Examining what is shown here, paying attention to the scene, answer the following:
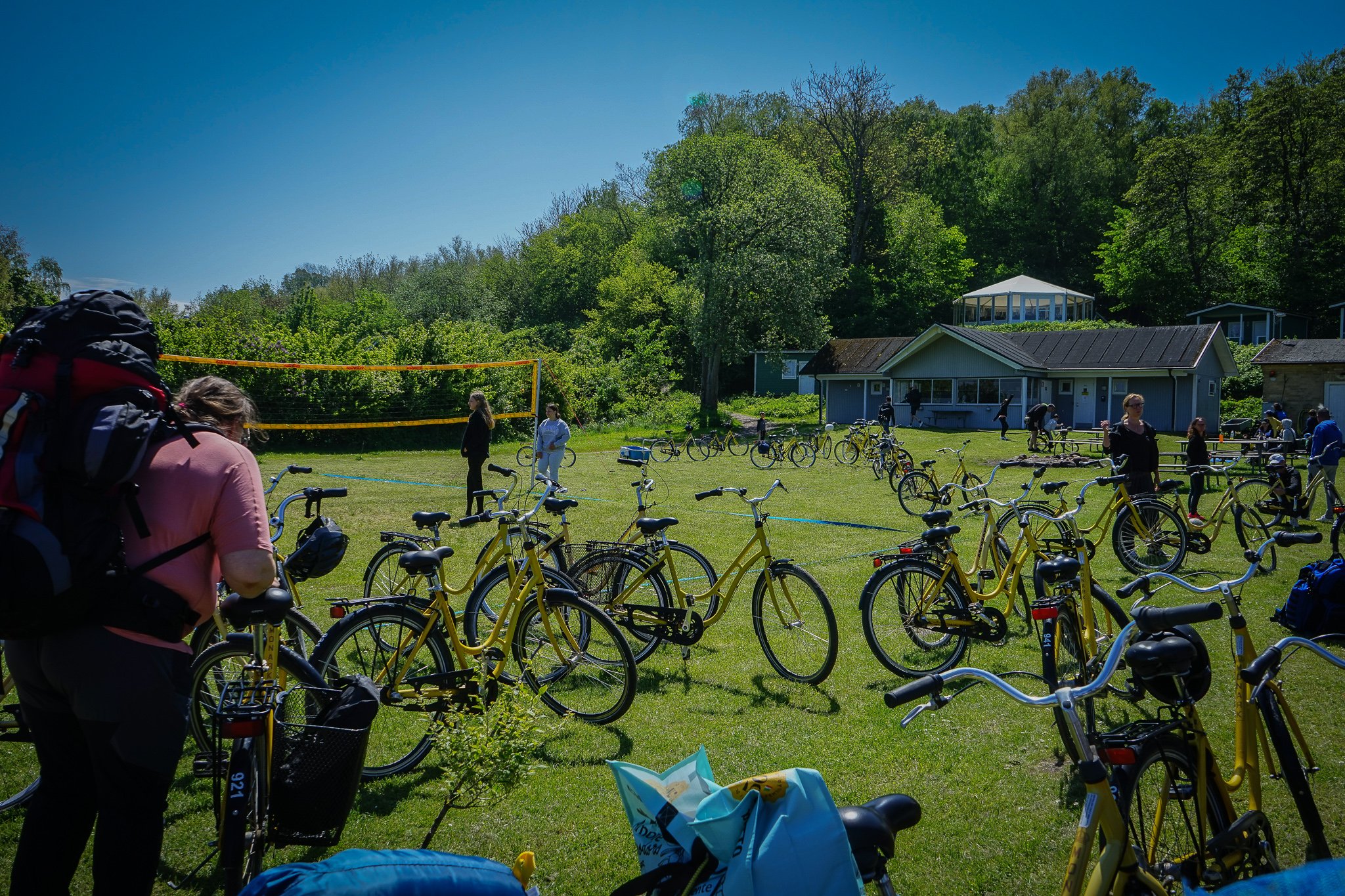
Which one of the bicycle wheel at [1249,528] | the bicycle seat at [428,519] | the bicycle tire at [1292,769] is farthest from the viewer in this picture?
the bicycle wheel at [1249,528]

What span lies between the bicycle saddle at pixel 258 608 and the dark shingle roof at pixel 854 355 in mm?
36375

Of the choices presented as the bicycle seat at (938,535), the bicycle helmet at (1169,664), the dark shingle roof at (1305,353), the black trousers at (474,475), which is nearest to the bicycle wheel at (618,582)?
the bicycle seat at (938,535)

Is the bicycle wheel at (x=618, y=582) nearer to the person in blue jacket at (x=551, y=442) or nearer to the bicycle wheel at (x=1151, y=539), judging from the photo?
the bicycle wheel at (x=1151, y=539)

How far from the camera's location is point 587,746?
458 cm

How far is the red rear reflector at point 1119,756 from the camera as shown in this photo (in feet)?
8.19

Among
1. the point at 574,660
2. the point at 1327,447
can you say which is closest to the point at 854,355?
the point at 1327,447

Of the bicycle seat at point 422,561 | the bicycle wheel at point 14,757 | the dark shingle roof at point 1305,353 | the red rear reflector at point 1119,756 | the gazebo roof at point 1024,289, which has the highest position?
the gazebo roof at point 1024,289

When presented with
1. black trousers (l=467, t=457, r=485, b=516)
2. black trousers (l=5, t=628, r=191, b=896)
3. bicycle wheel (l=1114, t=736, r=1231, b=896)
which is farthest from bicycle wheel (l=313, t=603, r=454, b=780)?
black trousers (l=467, t=457, r=485, b=516)

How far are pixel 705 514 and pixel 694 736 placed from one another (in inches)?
331

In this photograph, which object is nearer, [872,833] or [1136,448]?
[872,833]

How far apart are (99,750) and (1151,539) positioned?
9579 mm

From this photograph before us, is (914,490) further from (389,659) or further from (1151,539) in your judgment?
(389,659)

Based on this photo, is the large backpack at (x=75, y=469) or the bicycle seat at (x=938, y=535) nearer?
the large backpack at (x=75, y=469)

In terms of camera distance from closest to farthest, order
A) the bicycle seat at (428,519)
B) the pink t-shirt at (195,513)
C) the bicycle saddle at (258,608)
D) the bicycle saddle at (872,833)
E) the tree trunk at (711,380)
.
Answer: the bicycle saddle at (872,833), the pink t-shirt at (195,513), the bicycle saddle at (258,608), the bicycle seat at (428,519), the tree trunk at (711,380)
